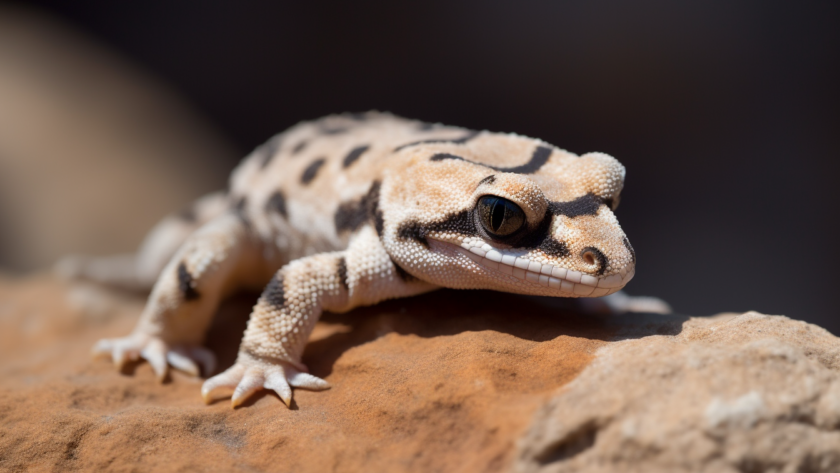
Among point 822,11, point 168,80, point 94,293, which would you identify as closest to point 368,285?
point 94,293

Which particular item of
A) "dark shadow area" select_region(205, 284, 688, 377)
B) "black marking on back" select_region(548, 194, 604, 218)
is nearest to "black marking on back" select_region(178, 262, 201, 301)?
"dark shadow area" select_region(205, 284, 688, 377)

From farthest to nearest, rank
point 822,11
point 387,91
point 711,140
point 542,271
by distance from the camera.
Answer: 1. point 387,91
2. point 711,140
3. point 822,11
4. point 542,271

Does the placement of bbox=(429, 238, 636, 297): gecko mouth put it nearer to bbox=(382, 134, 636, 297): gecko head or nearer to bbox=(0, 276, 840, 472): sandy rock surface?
bbox=(382, 134, 636, 297): gecko head

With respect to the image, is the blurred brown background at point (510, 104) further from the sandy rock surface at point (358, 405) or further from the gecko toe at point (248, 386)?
the gecko toe at point (248, 386)

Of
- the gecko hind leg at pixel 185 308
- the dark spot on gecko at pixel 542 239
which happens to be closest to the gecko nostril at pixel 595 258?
the dark spot on gecko at pixel 542 239

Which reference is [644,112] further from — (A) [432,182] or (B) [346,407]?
(B) [346,407]

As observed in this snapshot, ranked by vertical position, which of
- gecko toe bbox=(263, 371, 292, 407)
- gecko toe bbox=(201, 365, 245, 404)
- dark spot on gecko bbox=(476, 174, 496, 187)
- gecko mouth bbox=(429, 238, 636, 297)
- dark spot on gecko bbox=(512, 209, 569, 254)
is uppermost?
dark spot on gecko bbox=(476, 174, 496, 187)

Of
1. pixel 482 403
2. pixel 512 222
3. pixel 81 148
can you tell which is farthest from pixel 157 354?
pixel 81 148
